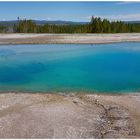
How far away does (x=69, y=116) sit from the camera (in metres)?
10.1

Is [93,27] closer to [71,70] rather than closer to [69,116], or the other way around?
[71,70]

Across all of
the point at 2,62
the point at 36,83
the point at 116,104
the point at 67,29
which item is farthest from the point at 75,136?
the point at 67,29

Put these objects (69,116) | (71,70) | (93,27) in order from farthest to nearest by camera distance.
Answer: (93,27), (71,70), (69,116)

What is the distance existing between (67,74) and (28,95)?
6706mm

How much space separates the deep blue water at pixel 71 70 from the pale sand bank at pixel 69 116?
2.24 meters

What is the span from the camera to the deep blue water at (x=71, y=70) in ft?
50.2

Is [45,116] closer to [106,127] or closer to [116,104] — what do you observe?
[106,127]

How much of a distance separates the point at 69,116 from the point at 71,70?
10.7 meters

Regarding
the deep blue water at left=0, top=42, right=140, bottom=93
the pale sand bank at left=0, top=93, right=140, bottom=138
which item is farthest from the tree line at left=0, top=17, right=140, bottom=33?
the pale sand bank at left=0, top=93, right=140, bottom=138

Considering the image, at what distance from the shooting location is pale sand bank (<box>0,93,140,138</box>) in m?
8.79

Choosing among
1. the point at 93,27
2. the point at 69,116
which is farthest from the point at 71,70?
the point at 93,27

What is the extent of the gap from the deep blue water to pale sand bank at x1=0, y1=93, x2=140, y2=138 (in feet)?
7.36

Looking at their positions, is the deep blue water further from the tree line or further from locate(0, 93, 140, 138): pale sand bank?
the tree line

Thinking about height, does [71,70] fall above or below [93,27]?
below
